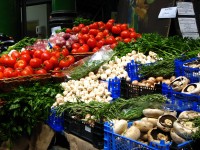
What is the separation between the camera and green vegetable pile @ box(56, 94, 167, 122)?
278 centimetres

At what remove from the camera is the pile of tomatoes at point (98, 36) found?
201 inches

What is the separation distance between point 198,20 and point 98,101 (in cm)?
329

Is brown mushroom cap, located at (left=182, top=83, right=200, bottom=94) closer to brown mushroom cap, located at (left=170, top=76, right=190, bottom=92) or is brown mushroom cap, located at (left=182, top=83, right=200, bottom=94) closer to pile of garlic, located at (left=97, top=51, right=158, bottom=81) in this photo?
brown mushroom cap, located at (left=170, top=76, right=190, bottom=92)

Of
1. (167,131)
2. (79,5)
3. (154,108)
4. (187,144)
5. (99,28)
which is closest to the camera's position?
(187,144)

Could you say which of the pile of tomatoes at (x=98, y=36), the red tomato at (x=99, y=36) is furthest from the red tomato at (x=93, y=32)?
the red tomato at (x=99, y=36)

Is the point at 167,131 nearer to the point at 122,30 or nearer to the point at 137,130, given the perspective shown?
the point at 137,130

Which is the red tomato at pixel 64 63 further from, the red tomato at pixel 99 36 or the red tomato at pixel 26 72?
the red tomato at pixel 99 36

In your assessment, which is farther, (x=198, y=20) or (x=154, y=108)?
(x=198, y=20)

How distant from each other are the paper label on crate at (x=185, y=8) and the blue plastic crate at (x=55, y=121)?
3141 mm

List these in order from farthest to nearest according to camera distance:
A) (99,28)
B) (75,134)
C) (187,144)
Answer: (99,28) < (75,134) < (187,144)

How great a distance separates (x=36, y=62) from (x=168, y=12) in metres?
2.60

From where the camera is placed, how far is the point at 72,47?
17.0 ft

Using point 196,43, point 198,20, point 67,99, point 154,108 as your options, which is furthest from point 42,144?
point 198,20

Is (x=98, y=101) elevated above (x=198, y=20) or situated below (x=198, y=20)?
below
